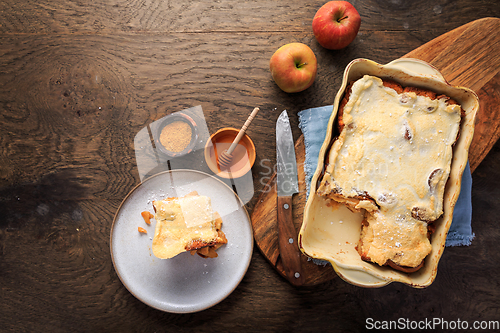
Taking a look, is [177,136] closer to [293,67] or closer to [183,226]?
[183,226]

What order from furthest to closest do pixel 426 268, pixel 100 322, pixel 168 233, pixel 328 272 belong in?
pixel 100 322, pixel 328 272, pixel 168 233, pixel 426 268

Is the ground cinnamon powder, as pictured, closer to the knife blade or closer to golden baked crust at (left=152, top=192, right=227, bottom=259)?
golden baked crust at (left=152, top=192, right=227, bottom=259)

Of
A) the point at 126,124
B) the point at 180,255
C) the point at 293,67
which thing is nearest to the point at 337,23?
the point at 293,67

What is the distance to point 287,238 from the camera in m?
1.65

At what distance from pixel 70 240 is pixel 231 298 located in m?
1.23

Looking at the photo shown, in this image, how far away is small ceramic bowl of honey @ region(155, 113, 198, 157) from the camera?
173cm

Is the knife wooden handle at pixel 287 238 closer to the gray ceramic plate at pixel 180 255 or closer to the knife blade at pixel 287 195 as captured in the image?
the knife blade at pixel 287 195

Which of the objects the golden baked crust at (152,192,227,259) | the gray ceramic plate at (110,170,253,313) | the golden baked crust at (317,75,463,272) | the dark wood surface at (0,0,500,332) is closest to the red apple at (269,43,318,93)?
the dark wood surface at (0,0,500,332)

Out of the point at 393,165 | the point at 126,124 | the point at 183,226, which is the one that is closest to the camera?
the point at 393,165

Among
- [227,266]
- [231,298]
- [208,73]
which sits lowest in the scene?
[231,298]

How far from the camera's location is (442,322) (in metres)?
1.87

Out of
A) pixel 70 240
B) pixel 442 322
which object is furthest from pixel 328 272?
pixel 70 240

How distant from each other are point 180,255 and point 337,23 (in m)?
1.88

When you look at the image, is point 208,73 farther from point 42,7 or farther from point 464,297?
point 464,297
